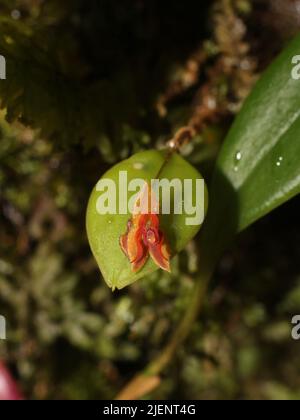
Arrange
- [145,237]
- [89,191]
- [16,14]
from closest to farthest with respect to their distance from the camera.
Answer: [145,237] → [16,14] → [89,191]

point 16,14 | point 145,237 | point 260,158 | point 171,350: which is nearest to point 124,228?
point 145,237

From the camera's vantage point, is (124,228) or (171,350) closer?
(124,228)

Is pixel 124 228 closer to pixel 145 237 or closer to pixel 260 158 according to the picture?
pixel 145 237

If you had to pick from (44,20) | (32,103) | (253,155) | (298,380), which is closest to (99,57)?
(44,20)

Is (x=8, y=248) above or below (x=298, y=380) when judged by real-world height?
above

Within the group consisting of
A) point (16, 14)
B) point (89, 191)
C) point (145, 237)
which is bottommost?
point (145, 237)

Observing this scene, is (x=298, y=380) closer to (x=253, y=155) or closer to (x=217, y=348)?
(x=217, y=348)
